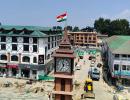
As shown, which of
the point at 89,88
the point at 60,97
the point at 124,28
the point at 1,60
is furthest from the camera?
the point at 124,28

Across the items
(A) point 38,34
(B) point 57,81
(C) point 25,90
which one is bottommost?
(C) point 25,90

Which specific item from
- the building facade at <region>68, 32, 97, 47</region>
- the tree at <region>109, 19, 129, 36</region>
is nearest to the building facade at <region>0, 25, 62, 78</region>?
the building facade at <region>68, 32, 97, 47</region>

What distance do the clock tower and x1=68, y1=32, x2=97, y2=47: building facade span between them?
131 metres

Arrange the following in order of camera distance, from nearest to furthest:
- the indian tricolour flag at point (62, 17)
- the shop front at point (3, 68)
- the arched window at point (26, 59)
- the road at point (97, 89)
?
1. the indian tricolour flag at point (62, 17)
2. the road at point (97, 89)
3. the arched window at point (26, 59)
4. the shop front at point (3, 68)

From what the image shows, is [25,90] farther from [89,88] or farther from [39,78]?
[89,88]

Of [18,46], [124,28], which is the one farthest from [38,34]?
[124,28]

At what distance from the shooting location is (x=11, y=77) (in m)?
78.6

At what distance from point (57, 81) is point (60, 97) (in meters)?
2.18

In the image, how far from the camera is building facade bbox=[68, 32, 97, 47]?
558 feet

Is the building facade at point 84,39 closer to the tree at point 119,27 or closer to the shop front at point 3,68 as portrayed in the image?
the tree at point 119,27

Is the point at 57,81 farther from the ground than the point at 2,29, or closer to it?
closer to it

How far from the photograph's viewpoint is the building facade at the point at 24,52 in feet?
252

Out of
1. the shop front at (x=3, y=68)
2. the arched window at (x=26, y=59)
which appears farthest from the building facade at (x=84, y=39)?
the arched window at (x=26, y=59)

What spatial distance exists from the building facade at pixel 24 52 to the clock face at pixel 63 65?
3828cm
